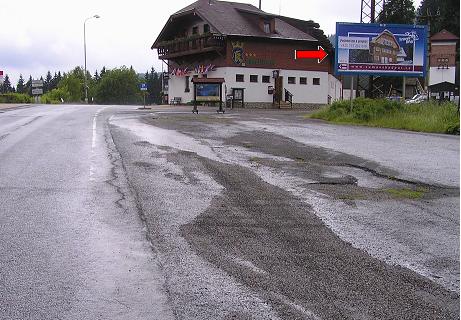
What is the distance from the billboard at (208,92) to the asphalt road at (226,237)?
2125cm

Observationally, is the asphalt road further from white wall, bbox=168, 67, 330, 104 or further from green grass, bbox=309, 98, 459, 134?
white wall, bbox=168, 67, 330, 104

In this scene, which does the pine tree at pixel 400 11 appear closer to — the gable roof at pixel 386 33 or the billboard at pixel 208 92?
the billboard at pixel 208 92

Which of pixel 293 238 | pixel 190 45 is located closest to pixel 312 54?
pixel 190 45

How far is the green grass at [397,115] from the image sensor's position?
72.4 ft

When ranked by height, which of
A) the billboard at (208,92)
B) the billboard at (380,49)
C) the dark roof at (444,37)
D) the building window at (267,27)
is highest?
the dark roof at (444,37)

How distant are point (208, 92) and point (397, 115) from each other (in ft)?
41.6

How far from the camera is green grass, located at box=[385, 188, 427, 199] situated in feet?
27.9

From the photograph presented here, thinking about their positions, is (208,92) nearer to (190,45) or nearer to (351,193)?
(190,45)

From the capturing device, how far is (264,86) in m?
49.0

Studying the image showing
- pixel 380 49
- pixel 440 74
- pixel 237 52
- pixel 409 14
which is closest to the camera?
pixel 380 49

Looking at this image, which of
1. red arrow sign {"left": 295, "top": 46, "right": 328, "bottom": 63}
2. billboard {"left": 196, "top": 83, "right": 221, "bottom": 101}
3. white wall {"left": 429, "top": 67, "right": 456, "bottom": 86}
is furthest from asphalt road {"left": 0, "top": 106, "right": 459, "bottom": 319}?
white wall {"left": 429, "top": 67, "right": 456, "bottom": 86}

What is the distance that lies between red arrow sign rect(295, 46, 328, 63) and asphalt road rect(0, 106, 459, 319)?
39346mm

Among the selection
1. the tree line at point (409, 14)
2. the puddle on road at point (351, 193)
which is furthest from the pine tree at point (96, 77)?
the puddle on road at point (351, 193)

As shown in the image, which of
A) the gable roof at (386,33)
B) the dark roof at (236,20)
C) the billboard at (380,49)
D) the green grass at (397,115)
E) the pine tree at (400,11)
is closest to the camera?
the green grass at (397,115)
